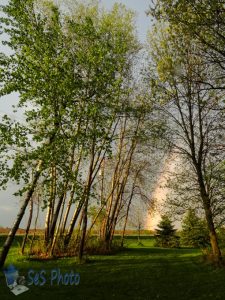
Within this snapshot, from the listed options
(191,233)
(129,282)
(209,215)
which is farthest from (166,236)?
(129,282)

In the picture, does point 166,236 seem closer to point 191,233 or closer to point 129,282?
point 191,233

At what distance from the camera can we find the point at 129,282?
14.8 m

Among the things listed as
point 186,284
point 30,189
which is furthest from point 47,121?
point 186,284

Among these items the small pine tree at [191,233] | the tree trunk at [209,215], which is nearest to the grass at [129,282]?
the tree trunk at [209,215]

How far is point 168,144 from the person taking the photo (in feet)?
73.4

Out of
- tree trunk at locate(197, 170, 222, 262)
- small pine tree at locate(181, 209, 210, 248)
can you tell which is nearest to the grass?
tree trunk at locate(197, 170, 222, 262)

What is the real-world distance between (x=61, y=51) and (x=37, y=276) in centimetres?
1032

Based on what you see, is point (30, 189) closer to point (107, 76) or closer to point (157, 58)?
point (107, 76)

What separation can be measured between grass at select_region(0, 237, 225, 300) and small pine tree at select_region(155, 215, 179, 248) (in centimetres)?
3427

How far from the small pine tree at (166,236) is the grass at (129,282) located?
34.3 m

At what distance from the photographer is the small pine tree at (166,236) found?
53688 mm

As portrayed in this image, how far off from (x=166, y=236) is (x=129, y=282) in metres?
42.2

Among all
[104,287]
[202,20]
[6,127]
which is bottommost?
[104,287]

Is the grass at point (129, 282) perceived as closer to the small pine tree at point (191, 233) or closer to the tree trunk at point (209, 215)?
the tree trunk at point (209, 215)
